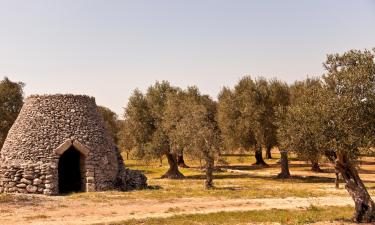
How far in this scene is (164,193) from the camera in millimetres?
29359

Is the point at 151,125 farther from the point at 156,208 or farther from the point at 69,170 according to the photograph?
the point at 156,208

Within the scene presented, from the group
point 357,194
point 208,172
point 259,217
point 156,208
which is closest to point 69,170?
point 208,172

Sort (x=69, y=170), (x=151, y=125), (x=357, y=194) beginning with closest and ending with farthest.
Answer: (x=357, y=194) → (x=69, y=170) → (x=151, y=125)

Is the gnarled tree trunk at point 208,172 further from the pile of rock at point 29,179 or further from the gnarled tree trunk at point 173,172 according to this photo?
the gnarled tree trunk at point 173,172

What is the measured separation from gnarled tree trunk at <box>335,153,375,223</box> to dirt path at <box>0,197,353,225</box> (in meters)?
5.38

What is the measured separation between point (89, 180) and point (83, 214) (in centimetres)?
927

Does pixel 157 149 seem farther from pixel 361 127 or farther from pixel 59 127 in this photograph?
pixel 361 127

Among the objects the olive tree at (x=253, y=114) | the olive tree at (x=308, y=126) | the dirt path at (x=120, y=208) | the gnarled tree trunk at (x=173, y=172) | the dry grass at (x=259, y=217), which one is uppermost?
the olive tree at (x=253, y=114)

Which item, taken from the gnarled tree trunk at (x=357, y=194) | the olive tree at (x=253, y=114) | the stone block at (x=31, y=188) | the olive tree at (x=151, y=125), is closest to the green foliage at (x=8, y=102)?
the olive tree at (x=151, y=125)

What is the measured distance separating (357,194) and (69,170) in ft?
73.9

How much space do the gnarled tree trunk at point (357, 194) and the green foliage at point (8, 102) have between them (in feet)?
164

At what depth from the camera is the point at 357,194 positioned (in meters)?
18.5

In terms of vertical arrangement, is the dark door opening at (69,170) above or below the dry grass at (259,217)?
above

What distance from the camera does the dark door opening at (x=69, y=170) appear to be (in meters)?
33.4
